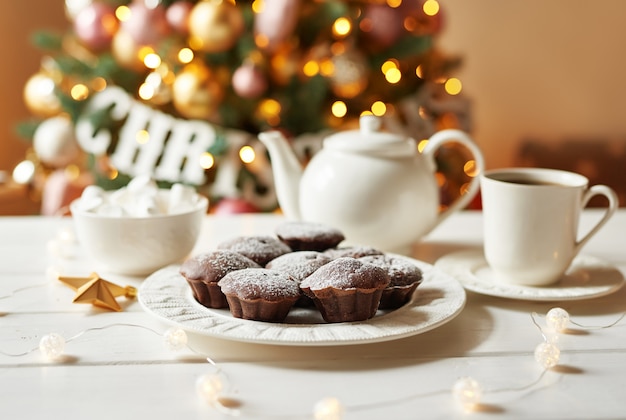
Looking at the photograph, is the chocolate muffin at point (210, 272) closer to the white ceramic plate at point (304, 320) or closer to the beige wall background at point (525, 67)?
the white ceramic plate at point (304, 320)

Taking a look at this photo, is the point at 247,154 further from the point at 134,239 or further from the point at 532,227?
the point at 532,227

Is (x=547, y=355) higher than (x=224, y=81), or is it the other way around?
(x=224, y=81)

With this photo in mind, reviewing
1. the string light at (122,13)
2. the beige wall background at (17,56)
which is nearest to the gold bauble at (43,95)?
the string light at (122,13)

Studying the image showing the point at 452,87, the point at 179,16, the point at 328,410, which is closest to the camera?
the point at 328,410

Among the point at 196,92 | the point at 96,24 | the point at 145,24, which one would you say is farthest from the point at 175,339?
the point at 96,24

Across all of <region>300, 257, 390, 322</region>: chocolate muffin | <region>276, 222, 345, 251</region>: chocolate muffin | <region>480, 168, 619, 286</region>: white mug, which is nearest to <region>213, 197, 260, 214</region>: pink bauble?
<region>276, 222, 345, 251</region>: chocolate muffin

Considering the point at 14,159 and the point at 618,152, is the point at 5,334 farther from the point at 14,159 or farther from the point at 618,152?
the point at 618,152

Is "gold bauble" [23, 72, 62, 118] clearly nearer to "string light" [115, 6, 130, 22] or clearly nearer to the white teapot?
"string light" [115, 6, 130, 22]

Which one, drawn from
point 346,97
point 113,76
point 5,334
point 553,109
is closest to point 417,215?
point 5,334
